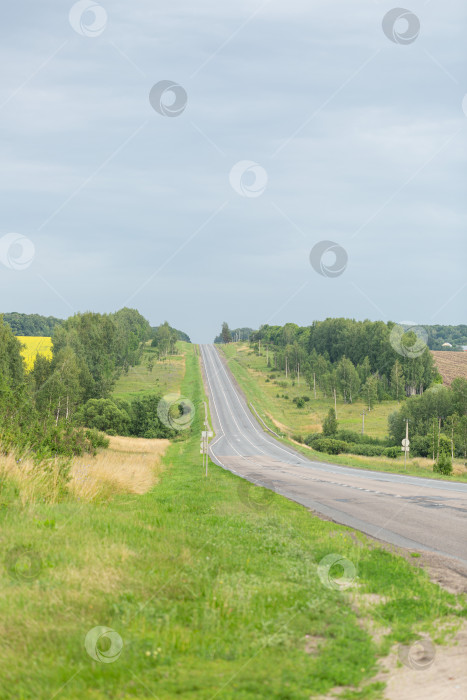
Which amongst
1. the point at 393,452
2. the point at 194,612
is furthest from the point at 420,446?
the point at 194,612

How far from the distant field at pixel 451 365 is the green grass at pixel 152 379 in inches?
2144

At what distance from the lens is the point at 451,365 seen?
472ft

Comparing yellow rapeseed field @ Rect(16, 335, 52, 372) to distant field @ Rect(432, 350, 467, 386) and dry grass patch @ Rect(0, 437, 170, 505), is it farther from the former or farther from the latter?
dry grass patch @ Rect(0, 437, 170, 505)

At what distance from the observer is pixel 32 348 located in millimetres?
119875

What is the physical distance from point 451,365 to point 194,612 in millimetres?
146052

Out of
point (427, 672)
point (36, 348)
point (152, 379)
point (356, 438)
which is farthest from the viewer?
point (152, 379)

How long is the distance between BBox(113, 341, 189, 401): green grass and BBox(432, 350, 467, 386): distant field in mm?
54464

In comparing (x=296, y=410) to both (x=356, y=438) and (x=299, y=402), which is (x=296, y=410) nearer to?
(x=299, y=402)

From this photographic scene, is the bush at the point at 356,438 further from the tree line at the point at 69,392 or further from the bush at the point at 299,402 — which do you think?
the bush at the point at 299,402

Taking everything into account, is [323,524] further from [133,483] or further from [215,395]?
[215,395]

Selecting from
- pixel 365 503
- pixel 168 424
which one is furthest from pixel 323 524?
pixel 168 424

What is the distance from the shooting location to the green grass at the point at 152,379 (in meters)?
118

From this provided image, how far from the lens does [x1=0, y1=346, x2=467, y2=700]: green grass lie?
16.8ft

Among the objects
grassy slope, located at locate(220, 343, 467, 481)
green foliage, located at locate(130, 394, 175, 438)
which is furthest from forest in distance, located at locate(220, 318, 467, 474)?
green foliage, located at locate(130, 394, 175, 438)
